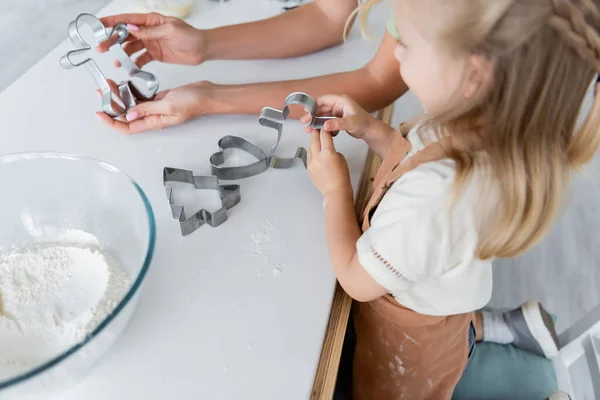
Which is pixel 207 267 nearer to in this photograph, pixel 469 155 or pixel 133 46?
pixel 469 155

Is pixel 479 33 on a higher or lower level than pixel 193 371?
higher

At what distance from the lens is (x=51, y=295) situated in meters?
0.57

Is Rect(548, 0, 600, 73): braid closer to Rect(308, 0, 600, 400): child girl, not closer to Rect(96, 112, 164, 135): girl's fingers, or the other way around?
Rect(308, 0, 600, 400): child girl

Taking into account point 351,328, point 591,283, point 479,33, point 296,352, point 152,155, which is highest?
point 479,33

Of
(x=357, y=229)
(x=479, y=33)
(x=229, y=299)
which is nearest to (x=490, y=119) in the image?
(x=479, y=33)

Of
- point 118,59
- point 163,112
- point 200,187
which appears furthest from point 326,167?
point 118,59

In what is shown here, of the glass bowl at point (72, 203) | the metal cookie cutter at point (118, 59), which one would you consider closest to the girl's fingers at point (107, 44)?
the metal cookie cutter at point (118, 59)

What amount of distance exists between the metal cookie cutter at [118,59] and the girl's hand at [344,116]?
11.2 inches

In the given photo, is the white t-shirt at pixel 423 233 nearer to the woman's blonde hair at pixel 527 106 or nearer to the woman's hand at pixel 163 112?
the woman's blonde hair at pixel 527 106

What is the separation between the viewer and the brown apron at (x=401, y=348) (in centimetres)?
69

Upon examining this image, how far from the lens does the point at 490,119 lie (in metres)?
0.51

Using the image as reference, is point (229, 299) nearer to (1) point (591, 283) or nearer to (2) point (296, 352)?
(2) point (296, 352)

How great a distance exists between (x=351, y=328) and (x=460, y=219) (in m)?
→ 0.44

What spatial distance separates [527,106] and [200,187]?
0.43m
